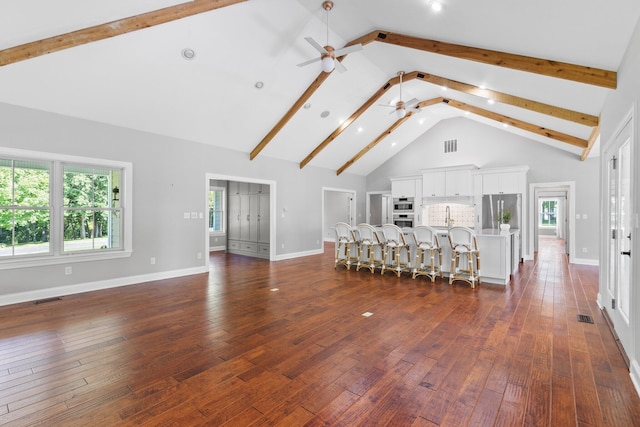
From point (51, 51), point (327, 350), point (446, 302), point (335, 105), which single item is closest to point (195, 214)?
point (51, 51)

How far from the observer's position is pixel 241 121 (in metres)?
6.18

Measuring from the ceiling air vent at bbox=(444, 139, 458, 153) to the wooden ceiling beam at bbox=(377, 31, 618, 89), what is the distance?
5907 mm

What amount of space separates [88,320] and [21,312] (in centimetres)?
111

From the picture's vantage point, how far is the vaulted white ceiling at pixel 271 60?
294 cm

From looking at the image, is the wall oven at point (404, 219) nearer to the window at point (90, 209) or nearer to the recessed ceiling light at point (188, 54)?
the recessed ceiling light at point (188, 54)

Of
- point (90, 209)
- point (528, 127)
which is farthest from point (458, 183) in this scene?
point (90, 209)

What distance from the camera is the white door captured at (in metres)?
2.78

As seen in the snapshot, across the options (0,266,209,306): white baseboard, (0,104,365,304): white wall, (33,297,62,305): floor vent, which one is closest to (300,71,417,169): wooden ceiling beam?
(0,104,365,304): white wall

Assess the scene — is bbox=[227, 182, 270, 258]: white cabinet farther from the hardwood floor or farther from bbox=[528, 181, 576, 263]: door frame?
bbox=[528, 181, 576, 263]: door frame

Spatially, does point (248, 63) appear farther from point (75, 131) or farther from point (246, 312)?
point (246, 312)

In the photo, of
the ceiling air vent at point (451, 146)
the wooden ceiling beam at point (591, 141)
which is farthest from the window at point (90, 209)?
the ceiling air vent at point (451, 146)

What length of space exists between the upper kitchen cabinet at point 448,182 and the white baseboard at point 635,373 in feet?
22.2

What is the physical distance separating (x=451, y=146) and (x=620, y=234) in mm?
7034

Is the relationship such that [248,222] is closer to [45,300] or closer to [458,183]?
[45,300]
